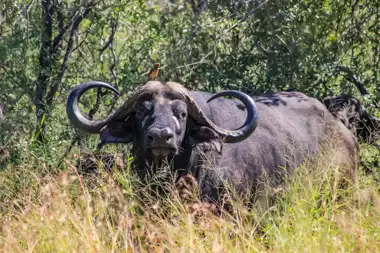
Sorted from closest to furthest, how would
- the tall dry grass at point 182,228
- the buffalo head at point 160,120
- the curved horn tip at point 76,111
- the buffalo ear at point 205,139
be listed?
1. the tall dry grass at point 182,228
2. the buffalo head at point 160,120
3. the buffalo ear at point 205,139
4. the curved horn tip at point 76,111

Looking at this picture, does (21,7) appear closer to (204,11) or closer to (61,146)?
(61,146)

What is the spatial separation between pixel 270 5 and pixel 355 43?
108 cm

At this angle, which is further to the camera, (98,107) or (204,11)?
(204,11)

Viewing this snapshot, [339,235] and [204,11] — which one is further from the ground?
[204,11]

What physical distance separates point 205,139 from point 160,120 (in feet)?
1.52

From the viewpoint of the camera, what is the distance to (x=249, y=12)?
7012mm

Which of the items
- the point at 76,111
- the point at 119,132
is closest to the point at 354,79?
the point at 119,132

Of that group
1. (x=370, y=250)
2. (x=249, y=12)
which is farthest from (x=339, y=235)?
(x=249, y=12)

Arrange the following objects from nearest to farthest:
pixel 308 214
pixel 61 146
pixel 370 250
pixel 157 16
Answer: pixel 370 250
pixel 308 214
pixel 61 146
pixel 157 16

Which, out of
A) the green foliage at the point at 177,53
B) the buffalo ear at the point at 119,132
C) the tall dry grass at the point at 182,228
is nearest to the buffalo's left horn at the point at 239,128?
the buffalo ear at the point at 119,132

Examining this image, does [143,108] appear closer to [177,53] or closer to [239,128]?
[239,128]

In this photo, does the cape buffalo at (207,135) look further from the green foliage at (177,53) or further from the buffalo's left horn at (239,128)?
the green foliage at (177,53)

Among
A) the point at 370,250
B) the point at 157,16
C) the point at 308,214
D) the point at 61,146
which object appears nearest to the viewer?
the point at 370,250

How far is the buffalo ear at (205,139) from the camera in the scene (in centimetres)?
532
